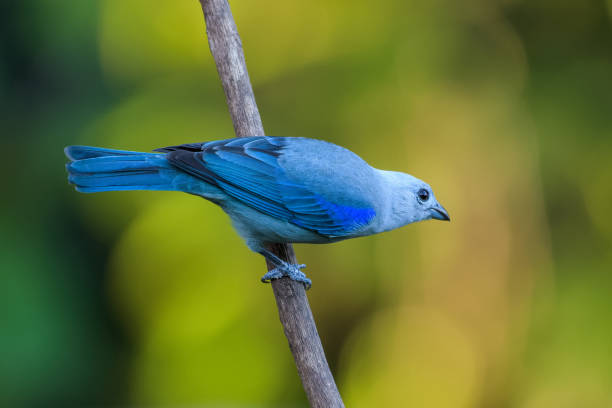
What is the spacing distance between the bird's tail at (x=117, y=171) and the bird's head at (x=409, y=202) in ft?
4.28

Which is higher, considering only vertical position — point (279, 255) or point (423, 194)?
point (423, 194)

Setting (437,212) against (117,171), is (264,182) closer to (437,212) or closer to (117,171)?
(117,171)

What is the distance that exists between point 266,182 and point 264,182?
1cm

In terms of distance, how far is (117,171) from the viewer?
3.23 m

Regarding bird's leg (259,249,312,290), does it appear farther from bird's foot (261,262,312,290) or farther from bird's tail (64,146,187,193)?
bird's tail (64,146,187,193)

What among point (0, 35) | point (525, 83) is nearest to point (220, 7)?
point (0, 35)

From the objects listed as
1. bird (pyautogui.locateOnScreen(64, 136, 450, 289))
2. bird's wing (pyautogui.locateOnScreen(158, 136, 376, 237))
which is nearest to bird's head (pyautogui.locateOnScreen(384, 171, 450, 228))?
bird (pyautogui.locateOnScreen(64, 136, 450, 289))

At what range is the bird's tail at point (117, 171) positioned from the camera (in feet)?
10.5

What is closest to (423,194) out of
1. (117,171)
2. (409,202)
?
(409,202)

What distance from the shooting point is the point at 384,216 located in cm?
376

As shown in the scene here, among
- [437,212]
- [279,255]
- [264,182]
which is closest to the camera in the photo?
[264,182]

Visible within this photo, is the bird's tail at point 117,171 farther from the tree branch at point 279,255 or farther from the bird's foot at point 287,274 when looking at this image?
the bird's foot at point 287,274

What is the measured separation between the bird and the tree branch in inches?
4.9

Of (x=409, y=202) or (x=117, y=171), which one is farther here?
(x=409, y=202)
